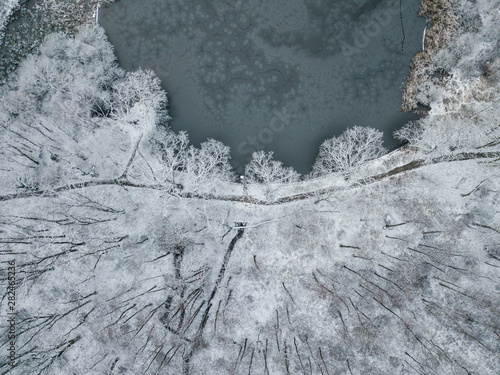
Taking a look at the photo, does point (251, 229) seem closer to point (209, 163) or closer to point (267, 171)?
point (267, 171)

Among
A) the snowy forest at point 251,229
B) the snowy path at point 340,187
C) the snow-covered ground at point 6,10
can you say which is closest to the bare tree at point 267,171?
the snowy forest at point 251,229

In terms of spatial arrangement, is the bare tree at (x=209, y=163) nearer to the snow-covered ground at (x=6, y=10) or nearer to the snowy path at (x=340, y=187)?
the snowy path at (x=340, y=187)

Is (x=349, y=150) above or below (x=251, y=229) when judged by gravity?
above

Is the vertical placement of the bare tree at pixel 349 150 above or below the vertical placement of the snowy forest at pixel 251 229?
above

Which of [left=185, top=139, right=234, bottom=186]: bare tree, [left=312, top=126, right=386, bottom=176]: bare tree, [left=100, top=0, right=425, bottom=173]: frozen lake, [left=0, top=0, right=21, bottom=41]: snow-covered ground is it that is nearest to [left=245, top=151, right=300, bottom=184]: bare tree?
[left=100, top=0, right=425, bottom=173]: frozen lake

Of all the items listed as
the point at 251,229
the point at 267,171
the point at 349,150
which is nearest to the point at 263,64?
the point at 267,171

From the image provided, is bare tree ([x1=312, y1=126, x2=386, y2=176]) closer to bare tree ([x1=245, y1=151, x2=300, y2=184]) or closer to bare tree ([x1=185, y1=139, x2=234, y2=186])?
bare tree ([x1=245, y1=151, x2=300, y2=184])
